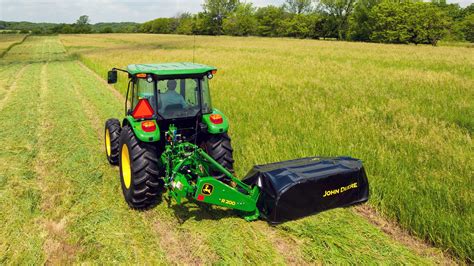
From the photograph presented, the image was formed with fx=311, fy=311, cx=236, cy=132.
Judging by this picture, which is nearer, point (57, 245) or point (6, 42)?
point (57, 245)

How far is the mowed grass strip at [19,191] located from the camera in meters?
3.32

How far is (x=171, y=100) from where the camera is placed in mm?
4410

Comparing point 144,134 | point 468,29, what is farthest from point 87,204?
point 468,29

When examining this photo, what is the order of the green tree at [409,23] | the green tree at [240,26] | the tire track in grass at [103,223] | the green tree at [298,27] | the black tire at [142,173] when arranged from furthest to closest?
the green tree at [240,26] < the green tree at [298,27] < the green tree at [409,23] < the black tire at [142,173] < the tire track in grass at [103,223]

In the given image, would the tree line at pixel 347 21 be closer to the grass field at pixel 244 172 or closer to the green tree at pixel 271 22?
the green tree at pixel 271 22

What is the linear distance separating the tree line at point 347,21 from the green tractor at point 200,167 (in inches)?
1103

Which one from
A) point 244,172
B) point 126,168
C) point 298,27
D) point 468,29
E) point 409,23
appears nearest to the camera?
point 126,168

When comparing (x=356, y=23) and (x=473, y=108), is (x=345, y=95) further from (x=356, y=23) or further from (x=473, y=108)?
(x=356, y=23)

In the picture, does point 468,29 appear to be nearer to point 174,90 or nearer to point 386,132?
point 386,132

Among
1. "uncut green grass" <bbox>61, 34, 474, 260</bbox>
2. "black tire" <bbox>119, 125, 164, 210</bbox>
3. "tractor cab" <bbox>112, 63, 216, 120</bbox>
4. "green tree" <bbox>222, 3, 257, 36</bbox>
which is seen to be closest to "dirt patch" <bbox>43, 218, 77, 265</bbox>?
"black tire" <bbox>119, 125, 164, 210</bbox>

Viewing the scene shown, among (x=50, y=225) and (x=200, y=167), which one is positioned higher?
(x=200, y=167)

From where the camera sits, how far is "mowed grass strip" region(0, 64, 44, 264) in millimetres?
3320

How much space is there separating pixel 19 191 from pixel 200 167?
2.89 m

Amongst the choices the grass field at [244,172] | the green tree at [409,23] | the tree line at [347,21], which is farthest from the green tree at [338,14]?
the grass field at [244,172]
